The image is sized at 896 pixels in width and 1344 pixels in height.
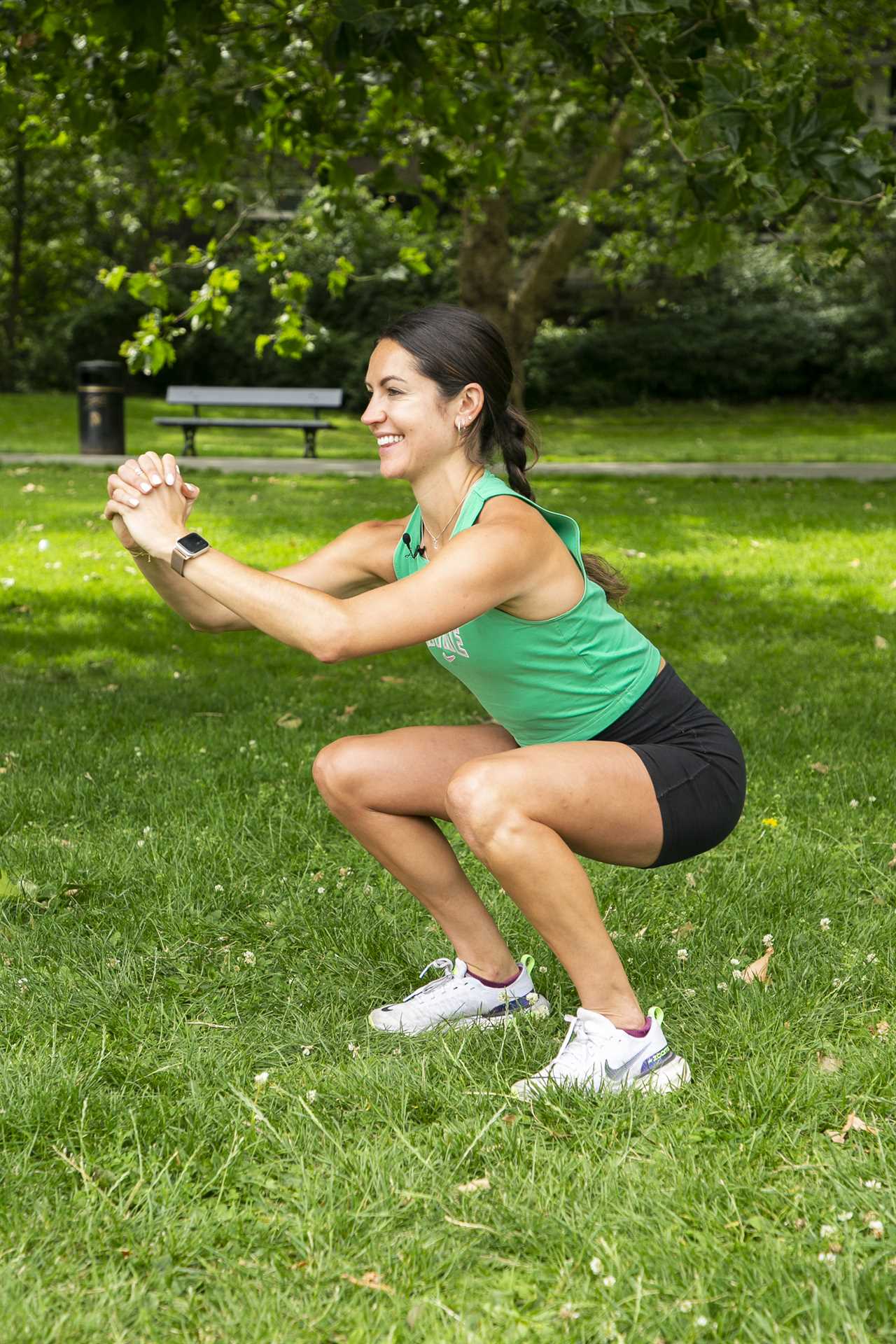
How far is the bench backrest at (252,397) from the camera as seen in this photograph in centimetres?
1858

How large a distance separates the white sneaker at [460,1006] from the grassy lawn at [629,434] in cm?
1283

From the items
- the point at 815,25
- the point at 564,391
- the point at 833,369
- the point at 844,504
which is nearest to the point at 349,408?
the point at 564,391

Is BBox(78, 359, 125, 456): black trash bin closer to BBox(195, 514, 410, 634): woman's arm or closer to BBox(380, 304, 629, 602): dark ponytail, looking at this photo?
BBox(195, 514, 410, 634): woman's arm

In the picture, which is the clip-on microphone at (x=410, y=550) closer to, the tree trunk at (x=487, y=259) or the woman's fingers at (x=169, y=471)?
the woman's fingers at (x=169, y=471)

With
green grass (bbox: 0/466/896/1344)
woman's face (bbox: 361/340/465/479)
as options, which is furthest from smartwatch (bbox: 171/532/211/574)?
green grass (bbox: 0/466/896/1344)

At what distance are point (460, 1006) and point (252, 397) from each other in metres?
16.8

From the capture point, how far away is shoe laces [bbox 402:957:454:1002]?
3.18 metres

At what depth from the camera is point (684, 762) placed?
2896 millimetres

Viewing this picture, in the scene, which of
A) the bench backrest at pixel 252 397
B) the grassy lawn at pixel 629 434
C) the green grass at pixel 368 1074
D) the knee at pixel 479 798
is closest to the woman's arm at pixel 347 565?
the knee at pixel 479 798

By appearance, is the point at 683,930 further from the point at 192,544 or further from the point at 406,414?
the point at 192,544

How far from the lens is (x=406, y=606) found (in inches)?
102

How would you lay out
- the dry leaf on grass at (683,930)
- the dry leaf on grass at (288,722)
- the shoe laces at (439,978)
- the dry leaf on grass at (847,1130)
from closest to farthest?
the dry leaf on grass at (847,1130)
the shoe laces at (439,978)
the dry leaf on grass at (683,930)
the dry leaf on grass at (288,722)

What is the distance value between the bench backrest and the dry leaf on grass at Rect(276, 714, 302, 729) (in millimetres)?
13159

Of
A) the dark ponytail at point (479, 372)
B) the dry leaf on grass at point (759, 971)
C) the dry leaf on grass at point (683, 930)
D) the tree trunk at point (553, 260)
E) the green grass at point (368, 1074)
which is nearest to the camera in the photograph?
the green grass at point (368, 1074)
